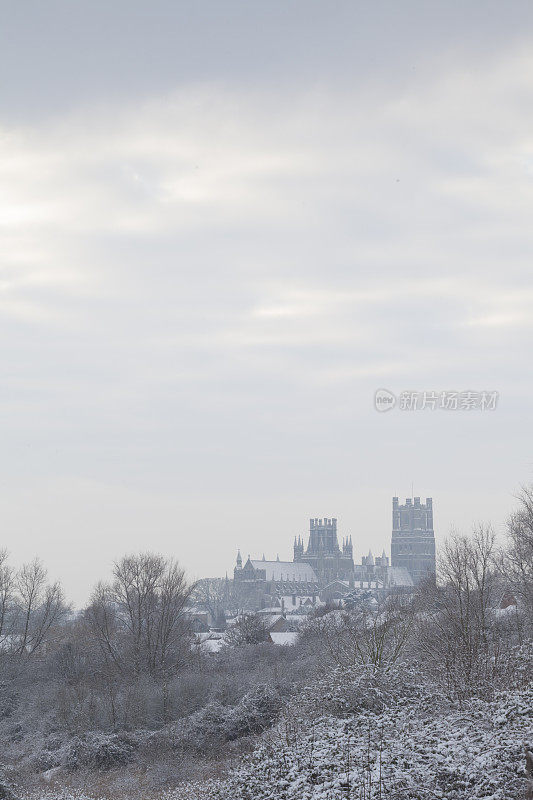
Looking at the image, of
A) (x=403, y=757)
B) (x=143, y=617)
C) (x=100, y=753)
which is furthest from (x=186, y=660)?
(x=403, y=757)

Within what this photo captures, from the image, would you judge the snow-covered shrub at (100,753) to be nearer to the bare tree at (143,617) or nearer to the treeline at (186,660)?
the treeline at (186,660)

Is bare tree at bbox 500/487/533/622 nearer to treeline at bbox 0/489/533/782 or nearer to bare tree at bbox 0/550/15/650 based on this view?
treeline at bbox 0/489/533/782

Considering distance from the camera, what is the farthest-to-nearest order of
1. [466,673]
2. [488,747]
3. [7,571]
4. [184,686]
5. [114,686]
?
[7,571]
[114,686]
[184,686]
[466,673]
[488,747]

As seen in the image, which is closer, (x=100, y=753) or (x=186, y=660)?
(x=100, y=753)

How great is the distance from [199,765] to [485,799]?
17.5 m

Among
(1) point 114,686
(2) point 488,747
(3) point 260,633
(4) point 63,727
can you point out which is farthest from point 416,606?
(2) point 488,747

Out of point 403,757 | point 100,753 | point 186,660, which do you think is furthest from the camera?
point 186,660

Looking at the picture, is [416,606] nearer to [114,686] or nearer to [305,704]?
[114,686]

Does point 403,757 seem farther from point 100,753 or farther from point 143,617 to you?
point 143,617

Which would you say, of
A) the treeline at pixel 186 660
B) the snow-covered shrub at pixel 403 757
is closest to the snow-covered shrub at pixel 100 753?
the treeline at pixel 186 660

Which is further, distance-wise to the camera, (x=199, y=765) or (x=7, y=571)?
(x=7, y=571)

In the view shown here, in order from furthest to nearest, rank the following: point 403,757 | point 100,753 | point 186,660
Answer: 1. point 186,660
2. point 100,753
3. point 403,757

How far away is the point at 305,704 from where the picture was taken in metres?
22.3

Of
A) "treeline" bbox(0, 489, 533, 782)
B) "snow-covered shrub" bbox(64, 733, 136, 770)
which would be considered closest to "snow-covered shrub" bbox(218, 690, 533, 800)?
"treeline" bbox(0, 489, 533, 782)
